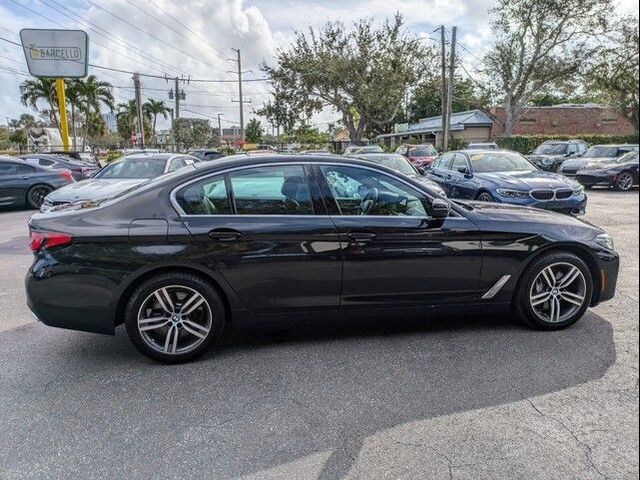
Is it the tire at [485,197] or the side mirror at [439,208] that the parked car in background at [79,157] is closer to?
the tire at [485,197]

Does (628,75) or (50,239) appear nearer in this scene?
(628,75)

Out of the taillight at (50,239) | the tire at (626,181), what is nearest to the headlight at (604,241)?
the tire at (626,181)

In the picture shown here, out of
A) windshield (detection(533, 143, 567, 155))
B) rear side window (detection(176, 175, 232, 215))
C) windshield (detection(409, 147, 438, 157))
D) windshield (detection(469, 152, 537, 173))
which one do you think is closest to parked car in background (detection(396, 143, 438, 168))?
windshield (detection(409, 147, 438, 157))

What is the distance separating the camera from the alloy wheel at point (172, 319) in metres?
3.60

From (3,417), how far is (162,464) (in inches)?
47.1

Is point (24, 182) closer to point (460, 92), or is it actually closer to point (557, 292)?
point (557, 292)

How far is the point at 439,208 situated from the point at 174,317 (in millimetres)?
2205

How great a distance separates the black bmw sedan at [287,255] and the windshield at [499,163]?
633cm

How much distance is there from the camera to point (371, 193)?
4.05m

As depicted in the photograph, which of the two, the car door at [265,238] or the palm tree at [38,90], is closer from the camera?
the car door at [265,238]

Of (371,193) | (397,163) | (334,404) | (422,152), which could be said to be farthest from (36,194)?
(422,152)

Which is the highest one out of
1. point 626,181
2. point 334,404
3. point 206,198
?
point 626,181

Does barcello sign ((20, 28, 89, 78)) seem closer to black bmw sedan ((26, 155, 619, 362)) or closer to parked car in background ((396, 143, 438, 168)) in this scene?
parked car in background ((396, 143, 438, 168))

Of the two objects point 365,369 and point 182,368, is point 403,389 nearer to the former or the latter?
point 365,369
